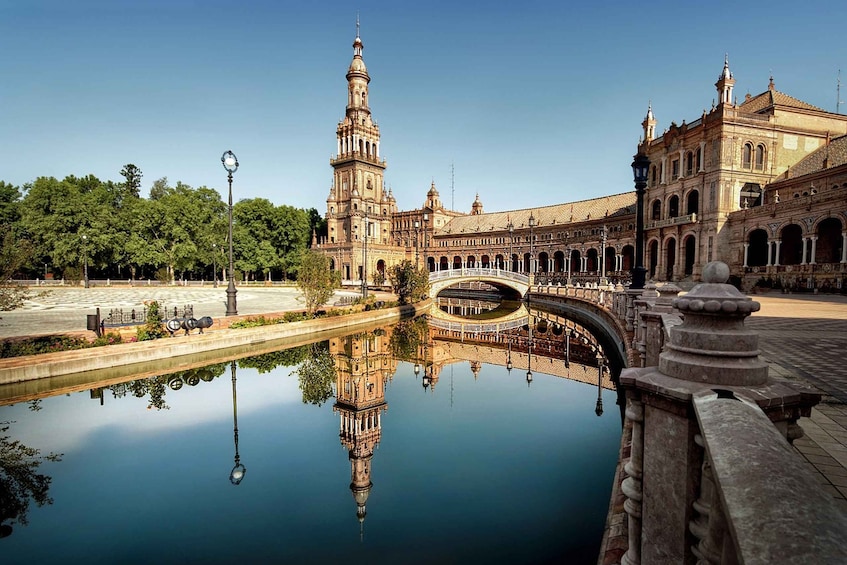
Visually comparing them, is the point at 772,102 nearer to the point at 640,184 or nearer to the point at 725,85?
the point at 725,85

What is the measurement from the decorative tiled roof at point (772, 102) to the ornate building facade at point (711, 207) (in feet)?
0.53

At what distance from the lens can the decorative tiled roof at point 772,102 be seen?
128 ft

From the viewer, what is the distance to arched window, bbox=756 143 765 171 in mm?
36406

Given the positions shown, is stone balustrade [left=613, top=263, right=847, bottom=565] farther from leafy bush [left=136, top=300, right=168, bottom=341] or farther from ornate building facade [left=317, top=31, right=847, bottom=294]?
ornate building facade [left=317, top=31, right=847, bottom=294]

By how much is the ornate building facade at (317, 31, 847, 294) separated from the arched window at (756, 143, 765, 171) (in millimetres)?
94

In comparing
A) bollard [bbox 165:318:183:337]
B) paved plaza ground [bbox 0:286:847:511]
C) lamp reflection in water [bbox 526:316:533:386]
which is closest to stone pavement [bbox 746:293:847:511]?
paved plaza ground [bbox 0:286:847:511]

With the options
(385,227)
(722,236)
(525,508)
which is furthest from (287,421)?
(385,227)

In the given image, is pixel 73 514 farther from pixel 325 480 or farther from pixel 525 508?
pixel 525 508

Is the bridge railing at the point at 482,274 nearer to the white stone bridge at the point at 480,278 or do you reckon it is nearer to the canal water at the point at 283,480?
the white stone bridge at the point at 480,278

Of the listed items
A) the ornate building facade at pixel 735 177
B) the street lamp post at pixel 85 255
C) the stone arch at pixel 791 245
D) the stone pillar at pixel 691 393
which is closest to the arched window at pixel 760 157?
the ornate building facade at pixel 735 177

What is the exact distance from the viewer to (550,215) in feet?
228

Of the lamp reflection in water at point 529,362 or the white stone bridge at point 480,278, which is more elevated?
the white stone bridge at point 480,278

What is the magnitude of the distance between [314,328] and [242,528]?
15.9m

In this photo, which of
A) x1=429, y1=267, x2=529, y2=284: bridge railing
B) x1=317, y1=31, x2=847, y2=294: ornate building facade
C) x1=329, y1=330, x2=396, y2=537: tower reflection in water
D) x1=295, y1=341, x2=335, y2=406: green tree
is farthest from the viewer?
x1=429, y1=267, x2=529, y2=284: bridge railing
